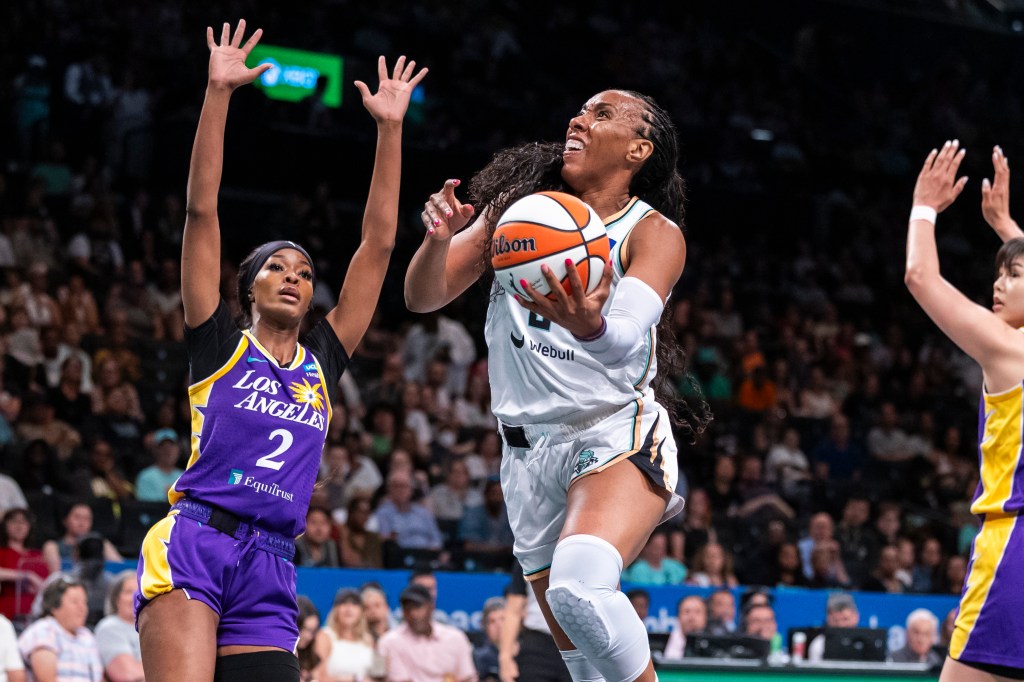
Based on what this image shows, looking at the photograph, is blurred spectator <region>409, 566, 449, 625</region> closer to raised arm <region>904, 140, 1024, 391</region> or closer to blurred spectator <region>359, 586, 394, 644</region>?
blurred spectator <region>359, 586, 394, 644</region>

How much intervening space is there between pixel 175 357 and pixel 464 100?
704 cm

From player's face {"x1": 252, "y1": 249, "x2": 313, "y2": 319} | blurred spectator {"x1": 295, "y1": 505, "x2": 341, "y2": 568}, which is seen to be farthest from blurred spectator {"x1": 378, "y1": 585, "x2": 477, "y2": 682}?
player's face {"x1": 252, "y1": 249, "x2": 313, "y2": 319}

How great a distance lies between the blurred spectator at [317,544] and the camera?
35.9 ft

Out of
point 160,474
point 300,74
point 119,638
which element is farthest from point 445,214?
point 300,74

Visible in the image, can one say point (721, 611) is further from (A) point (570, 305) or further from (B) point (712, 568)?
(A) point (570, 305)

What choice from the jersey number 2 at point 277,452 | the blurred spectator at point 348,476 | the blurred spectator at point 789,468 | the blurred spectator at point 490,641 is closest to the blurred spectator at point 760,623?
the blurred spectator at point 490,641

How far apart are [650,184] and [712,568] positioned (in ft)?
26.1

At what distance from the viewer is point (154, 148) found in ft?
56.0

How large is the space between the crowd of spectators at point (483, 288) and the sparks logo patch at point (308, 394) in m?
4.57

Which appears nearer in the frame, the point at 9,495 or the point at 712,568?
the point at 9,495

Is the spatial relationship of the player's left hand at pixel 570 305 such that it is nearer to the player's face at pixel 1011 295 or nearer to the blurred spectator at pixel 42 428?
the player's face at pixel 1011 295

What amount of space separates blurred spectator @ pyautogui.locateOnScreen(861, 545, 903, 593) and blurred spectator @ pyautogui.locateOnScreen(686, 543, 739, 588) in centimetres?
152

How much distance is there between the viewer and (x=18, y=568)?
9.93 m

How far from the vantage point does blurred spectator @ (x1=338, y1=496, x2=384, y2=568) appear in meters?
11.6
